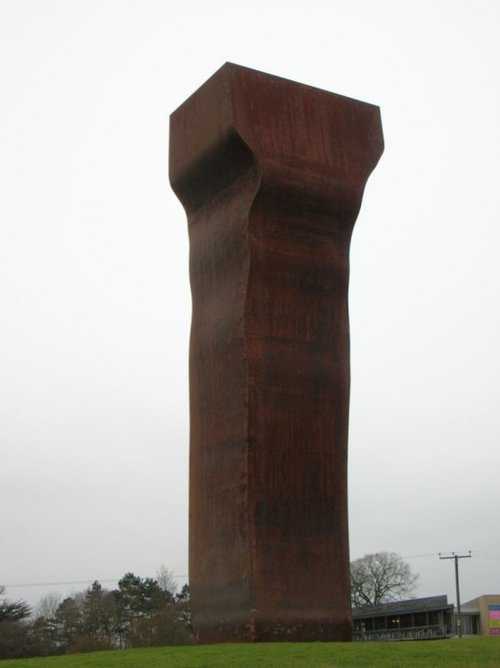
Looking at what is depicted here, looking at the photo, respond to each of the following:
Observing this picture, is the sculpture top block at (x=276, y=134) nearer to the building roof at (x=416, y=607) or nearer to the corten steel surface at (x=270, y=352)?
the corten steel surface at (x=270, y=352)

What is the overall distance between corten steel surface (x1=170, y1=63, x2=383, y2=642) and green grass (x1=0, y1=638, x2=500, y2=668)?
58.5 inches

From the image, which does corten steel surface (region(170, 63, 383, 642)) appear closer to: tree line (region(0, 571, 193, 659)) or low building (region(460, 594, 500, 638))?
tree line (region(0, 571, 193, 659))

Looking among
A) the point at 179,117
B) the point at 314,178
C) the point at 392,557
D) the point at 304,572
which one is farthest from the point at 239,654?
the point at 392,557

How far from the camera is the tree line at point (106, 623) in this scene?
2788 centimetres

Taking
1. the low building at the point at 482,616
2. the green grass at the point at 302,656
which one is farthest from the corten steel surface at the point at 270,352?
the low building at the point at 482,616

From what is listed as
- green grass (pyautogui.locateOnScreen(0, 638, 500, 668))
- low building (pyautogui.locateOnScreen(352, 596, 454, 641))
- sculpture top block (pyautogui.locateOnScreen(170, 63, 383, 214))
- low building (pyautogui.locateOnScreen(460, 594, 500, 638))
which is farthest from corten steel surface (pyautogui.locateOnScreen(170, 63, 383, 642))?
low building (pyautogui.locateOnScreen(460, 594, 500, 638))

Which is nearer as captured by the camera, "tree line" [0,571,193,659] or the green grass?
the green grass

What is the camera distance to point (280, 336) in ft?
51.1

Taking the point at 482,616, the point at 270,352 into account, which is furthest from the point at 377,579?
the point at 270,352

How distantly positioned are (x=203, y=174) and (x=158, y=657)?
7.81 m

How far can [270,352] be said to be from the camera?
15391 millimetres

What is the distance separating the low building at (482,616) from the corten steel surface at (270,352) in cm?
3691

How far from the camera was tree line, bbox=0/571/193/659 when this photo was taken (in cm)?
2788

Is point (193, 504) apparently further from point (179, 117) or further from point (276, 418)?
point (179, 117)
